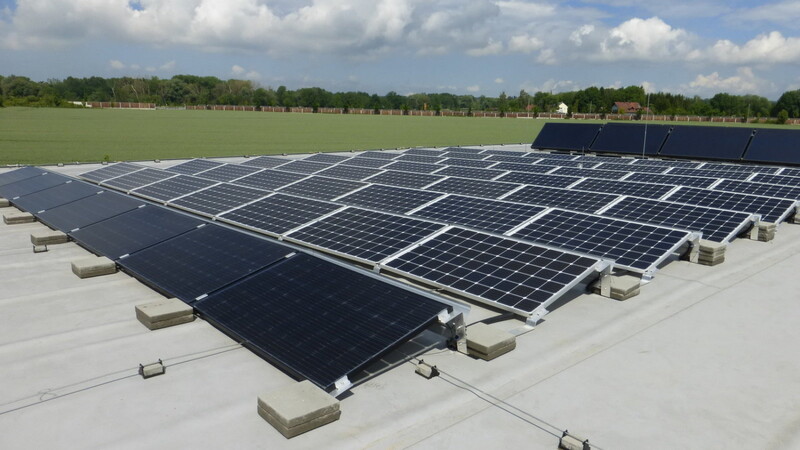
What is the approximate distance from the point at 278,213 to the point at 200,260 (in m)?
5.63

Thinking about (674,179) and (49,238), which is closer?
(49,238)

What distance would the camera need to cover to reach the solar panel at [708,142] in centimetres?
3984

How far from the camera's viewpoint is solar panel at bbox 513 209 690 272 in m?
13.6

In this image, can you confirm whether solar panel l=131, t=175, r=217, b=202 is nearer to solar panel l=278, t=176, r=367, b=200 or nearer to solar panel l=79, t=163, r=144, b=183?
solar panel l=278, t=176, r=367, b=200

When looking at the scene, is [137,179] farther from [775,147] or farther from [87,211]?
[775,147]

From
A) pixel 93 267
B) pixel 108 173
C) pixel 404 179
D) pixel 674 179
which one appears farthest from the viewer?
pixel 108 173

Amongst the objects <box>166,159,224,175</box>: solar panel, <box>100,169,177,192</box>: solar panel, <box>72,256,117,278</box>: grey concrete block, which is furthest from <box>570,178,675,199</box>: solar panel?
<box>166,159,224,175</box>: solar panel

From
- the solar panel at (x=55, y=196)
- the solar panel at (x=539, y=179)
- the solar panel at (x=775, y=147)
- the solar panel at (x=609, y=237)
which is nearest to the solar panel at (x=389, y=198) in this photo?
the solar panel at (x=609, y=237)

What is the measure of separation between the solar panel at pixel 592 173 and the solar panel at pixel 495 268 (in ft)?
53.1

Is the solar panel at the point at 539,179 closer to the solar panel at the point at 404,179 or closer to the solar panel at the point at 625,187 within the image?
the solar panel at the point at 625,187

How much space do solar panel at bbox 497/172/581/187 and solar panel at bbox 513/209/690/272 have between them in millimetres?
9152

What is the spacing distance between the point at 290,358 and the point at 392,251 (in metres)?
5.72

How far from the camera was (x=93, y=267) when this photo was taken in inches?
550

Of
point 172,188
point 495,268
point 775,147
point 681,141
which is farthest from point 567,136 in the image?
point 495,268
